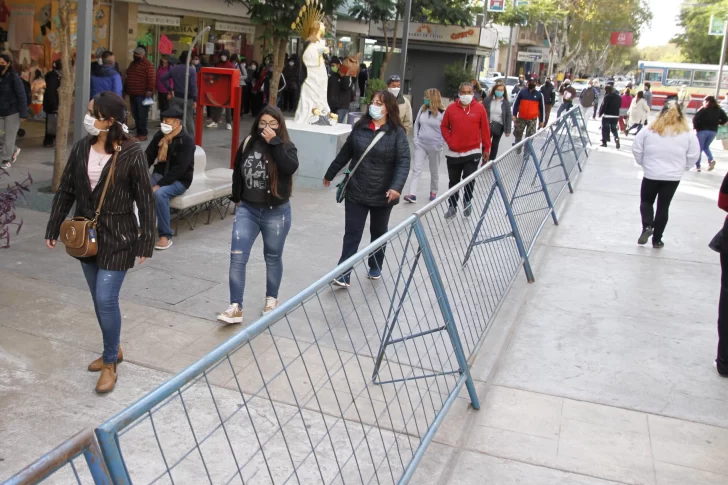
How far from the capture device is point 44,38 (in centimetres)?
1595

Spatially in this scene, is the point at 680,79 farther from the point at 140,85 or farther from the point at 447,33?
the point at 140,85

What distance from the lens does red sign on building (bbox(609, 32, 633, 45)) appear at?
6825 centimetres

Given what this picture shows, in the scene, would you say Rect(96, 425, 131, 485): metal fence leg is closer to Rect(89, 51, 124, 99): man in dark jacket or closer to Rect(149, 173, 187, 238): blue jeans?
Rect(149, 173, 187, 238): blue jeans

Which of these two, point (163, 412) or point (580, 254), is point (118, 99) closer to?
point (163, 412)

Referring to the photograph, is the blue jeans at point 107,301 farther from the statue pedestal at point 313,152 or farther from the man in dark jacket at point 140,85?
the man in dark jacket at point 140,85

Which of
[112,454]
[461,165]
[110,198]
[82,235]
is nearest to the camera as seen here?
[112,454]

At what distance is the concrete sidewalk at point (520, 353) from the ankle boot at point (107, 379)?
0.05 metres

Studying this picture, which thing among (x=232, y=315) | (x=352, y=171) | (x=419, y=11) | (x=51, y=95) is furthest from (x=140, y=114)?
(x=419, y=11)

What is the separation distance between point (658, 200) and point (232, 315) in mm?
5237

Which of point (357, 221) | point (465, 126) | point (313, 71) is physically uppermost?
point (313, 71)

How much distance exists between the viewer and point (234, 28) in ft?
70.5

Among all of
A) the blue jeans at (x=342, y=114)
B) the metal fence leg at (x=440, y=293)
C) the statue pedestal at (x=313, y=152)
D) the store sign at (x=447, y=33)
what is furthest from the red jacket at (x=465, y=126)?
Answer: the store sign at (x=447, y=33)

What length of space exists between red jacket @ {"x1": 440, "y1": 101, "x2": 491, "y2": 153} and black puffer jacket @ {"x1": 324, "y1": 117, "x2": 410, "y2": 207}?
9.72 ft

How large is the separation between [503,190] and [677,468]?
9.59ft
